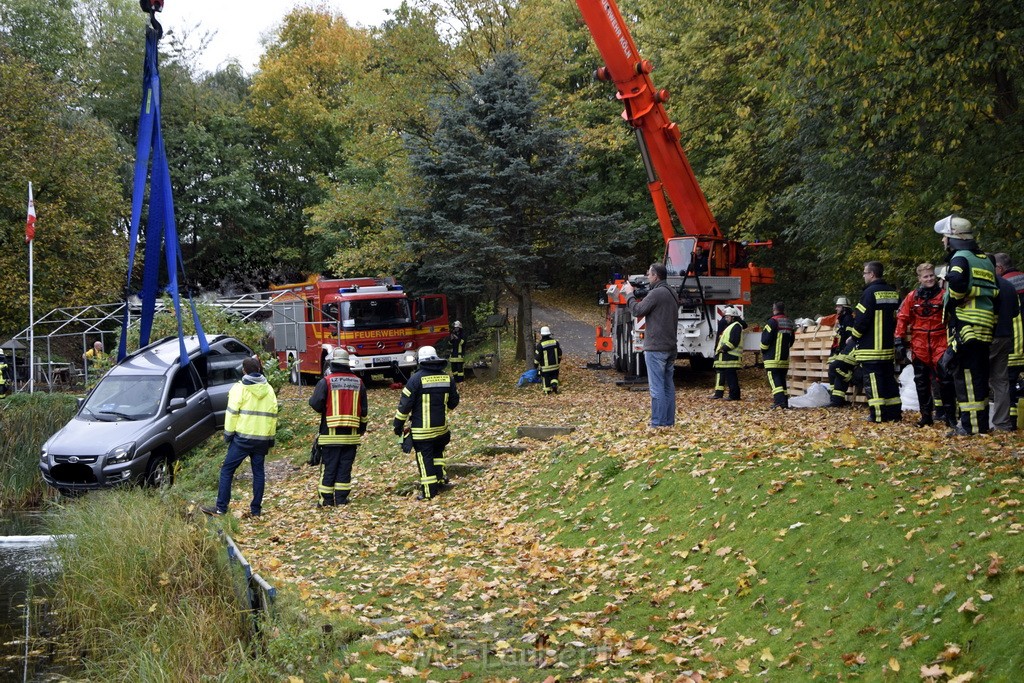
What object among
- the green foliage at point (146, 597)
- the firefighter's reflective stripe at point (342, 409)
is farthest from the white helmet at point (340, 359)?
the green foliage at point (146, 597)

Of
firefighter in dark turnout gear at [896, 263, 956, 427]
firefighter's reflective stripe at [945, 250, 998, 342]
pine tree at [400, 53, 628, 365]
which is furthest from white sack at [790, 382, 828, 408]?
pine tree at [400, 53, 628, 365]

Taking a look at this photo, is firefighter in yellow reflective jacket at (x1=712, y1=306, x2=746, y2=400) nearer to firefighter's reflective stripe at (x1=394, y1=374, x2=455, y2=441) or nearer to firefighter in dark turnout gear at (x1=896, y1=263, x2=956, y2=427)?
firefighter in dark turnout gear at (x1=896, y1=263, x2=956, y2=427)

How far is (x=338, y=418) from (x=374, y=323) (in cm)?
1509

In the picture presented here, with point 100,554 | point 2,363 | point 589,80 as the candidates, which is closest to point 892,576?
point 100,554

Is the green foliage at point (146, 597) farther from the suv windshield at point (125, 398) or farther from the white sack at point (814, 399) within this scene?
the white sack at point (814, 399)

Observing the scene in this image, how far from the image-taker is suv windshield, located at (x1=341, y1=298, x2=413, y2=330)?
2684 centimetres

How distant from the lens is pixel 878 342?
12.5m

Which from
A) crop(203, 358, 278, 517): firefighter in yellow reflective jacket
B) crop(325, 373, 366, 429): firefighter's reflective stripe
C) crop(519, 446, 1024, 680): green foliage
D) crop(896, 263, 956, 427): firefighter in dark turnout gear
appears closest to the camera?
crop(519, 446, 1024, 680): green foliage

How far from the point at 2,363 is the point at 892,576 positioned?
21.3m

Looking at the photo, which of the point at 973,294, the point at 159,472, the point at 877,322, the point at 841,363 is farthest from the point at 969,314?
the point at 159,472

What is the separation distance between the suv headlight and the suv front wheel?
403 mm

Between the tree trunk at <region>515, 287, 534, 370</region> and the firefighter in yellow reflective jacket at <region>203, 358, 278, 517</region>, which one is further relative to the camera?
the tree trunk at <region>515, 287, 534, 370</region>

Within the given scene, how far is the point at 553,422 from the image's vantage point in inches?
650

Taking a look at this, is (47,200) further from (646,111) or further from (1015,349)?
(1015,349)
